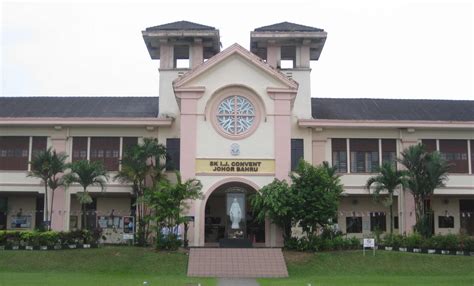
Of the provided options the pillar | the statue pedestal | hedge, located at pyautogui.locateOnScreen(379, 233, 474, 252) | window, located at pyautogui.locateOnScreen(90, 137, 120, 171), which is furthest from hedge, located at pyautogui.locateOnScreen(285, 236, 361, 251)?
window, located at pyautogui.locateOnScreen(90, 137, 120, 171)

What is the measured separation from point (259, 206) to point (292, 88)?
7296 millimetres

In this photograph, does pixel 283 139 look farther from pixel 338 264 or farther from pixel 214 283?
pixel 214 283

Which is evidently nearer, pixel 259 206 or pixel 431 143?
pixel 259 206

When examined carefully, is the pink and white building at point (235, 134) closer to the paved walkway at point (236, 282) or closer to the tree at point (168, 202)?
the tree at point (168, 202)

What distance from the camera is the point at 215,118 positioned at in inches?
1374

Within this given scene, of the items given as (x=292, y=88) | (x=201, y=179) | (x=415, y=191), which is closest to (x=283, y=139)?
(x=292, y=88)

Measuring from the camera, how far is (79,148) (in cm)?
3822

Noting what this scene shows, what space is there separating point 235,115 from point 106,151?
29.5 feet

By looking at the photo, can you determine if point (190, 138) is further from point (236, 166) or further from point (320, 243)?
point (320, 243)

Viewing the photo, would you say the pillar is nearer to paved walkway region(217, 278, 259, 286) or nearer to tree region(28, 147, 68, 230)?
tree region(28, 147, 68, 230)

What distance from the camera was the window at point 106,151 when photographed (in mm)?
38000

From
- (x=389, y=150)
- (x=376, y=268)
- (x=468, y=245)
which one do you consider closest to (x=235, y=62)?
(x=389, y=150)

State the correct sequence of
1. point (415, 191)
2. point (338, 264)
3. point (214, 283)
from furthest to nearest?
point (415, 191) < point (338, 264) < point (214, 283)

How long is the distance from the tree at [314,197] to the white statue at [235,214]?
11.0 feet
